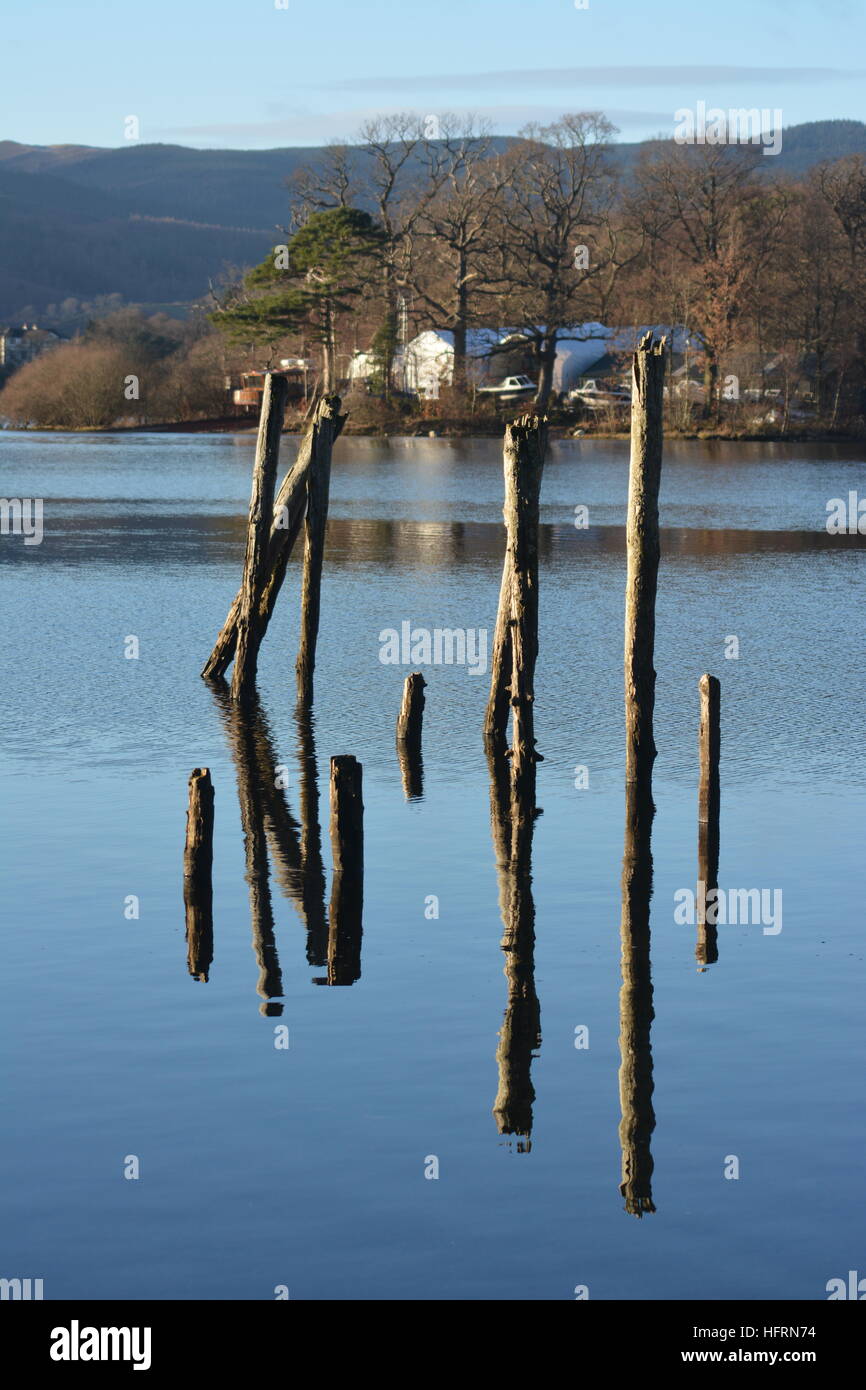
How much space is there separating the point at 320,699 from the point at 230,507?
37.1 meters

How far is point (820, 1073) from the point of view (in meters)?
11.5

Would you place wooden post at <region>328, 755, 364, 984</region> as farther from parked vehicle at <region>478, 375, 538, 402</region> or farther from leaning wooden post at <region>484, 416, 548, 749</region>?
parked vehicle at <region>478, 375, 538, 402</region>

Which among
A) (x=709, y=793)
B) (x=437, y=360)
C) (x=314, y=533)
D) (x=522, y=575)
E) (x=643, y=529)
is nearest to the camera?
(x=709, y=793)

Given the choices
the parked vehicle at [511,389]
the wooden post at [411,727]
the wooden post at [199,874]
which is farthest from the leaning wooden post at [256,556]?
the parked vehicle at [511,389]

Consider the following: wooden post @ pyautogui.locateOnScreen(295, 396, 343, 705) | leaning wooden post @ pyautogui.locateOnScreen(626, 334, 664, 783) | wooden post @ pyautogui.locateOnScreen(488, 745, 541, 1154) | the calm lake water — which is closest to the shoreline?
the calm lake water

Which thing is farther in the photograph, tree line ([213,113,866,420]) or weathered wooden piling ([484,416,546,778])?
tree line ([213,113,866,420])

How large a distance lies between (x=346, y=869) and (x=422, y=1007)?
173 centimetres


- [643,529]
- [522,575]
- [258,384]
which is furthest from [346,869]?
[258,384]

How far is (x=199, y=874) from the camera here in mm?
14141

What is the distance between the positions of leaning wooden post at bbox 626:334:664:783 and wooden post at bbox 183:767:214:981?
5430mm

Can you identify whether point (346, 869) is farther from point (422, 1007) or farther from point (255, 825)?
point (255, 825)

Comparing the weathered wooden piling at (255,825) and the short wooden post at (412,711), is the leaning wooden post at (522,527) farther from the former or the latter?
the weathered wooden piling at (255,825)

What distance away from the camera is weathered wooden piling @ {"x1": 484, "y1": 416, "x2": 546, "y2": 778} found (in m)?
19.3
